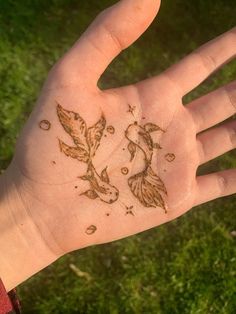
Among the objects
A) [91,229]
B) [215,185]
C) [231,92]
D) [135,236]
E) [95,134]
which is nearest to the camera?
[95,134]

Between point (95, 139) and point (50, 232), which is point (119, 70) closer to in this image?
point (95, 139)

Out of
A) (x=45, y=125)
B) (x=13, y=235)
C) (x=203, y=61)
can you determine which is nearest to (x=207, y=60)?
(x=203, y=61)

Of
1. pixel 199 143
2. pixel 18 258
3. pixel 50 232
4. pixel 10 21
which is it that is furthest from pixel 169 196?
pixel 10 21

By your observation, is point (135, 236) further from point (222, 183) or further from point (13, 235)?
point (13, 235)

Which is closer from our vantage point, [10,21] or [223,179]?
[223,179]

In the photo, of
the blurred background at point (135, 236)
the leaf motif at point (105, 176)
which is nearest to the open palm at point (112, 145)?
the leaf motif at point (105, 176)

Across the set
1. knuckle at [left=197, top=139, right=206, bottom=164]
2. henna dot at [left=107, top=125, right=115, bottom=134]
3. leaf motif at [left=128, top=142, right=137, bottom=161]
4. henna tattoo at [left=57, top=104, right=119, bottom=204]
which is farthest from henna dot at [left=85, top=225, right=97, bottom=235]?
knuckle at [left=197, top=139, right=206, bottom=164]

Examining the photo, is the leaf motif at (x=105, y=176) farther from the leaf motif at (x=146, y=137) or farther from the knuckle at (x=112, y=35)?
the knuckle at (x=112, y=35)
